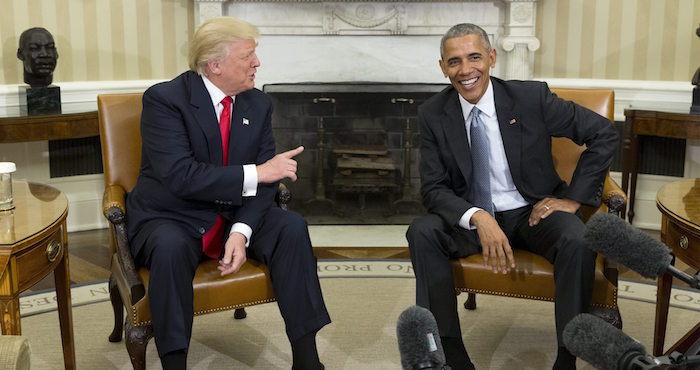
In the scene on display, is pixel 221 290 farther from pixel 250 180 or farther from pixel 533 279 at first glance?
pixel 533 279

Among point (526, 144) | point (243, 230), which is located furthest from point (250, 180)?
point (526, 144)

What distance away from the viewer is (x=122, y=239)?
284 cm

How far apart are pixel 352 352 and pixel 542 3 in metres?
3.04

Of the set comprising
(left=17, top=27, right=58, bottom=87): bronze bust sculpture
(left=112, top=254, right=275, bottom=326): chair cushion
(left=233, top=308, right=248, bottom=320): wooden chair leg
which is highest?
(left=17, top=27, right=58, bottom=87): bronze bust sculpture

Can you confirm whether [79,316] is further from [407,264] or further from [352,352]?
[407,264]

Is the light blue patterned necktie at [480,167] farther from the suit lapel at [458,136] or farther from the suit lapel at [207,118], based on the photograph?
the suit lapel at [207,118]

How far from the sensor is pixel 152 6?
5.27 meters

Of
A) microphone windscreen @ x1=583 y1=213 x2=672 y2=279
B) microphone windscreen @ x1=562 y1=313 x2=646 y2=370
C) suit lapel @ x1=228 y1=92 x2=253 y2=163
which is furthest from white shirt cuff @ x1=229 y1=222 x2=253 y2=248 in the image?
microphone windscreen @ x1=562 y1=313 x2=646 y2=370

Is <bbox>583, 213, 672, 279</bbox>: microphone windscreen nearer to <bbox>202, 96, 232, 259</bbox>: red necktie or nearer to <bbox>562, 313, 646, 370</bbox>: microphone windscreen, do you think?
<bbox>562, 313, 646, 370</bbox>: microphone windscreen

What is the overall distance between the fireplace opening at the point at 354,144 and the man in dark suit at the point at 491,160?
2.04 m

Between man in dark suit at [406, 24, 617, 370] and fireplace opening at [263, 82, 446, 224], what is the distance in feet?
6.69

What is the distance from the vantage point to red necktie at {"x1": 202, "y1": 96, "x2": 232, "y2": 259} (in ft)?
9.45

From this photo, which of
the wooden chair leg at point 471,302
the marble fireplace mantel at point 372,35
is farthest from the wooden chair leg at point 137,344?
the marble fireplace mantel at point 372,35

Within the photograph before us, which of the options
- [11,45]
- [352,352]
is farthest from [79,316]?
[11,45]
